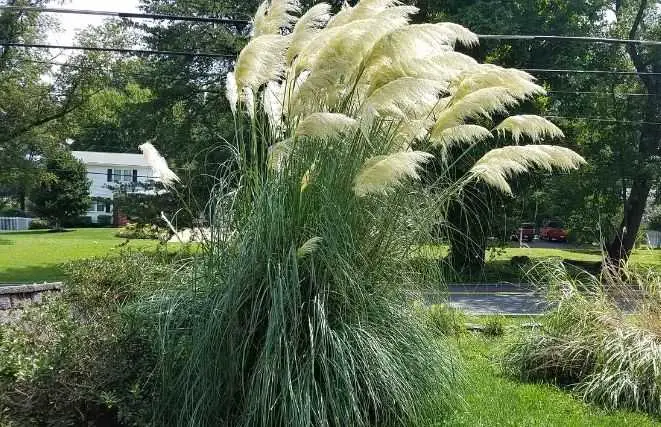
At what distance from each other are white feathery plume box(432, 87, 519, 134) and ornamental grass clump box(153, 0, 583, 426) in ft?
0.04

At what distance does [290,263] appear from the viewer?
4070 mm

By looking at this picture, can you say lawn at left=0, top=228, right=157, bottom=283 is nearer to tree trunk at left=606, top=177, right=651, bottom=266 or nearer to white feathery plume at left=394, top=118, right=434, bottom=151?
white feathery plume at left=394, top=118, right=434, bottom=151

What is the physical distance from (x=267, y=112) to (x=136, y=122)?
51.8 ft

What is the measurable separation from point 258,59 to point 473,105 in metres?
1.54

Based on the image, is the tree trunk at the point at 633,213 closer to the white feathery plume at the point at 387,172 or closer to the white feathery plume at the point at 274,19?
the white feathery plume at the point at 274,19

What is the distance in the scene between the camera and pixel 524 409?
5090 mm

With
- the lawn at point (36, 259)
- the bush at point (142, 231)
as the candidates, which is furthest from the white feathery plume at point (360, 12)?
the bush at point (142, 231)

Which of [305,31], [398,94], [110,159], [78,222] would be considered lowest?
[78,222]

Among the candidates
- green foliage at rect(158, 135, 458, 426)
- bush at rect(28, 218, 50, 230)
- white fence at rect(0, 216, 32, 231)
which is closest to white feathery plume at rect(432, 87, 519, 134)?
green foliage at rect(158, 135, 458, 426)

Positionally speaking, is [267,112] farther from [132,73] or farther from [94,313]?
[132,73]

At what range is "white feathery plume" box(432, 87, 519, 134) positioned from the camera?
460 centimetres

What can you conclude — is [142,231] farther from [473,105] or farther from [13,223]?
[13,223]

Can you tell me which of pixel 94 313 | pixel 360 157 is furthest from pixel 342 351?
pixel 94 313

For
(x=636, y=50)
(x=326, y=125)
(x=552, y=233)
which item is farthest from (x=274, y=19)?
(x=552, y=233)
